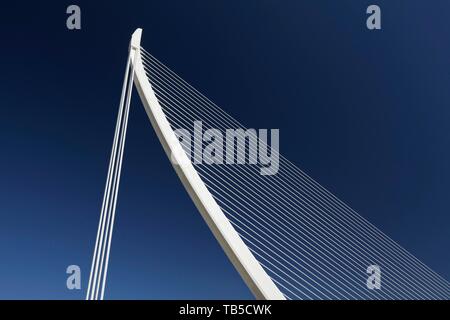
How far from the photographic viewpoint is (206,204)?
716 centimetres

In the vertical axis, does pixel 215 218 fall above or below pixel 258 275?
above

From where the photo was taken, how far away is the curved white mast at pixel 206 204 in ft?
20.2

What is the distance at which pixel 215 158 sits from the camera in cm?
891

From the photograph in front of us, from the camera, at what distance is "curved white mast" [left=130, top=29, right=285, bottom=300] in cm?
614
